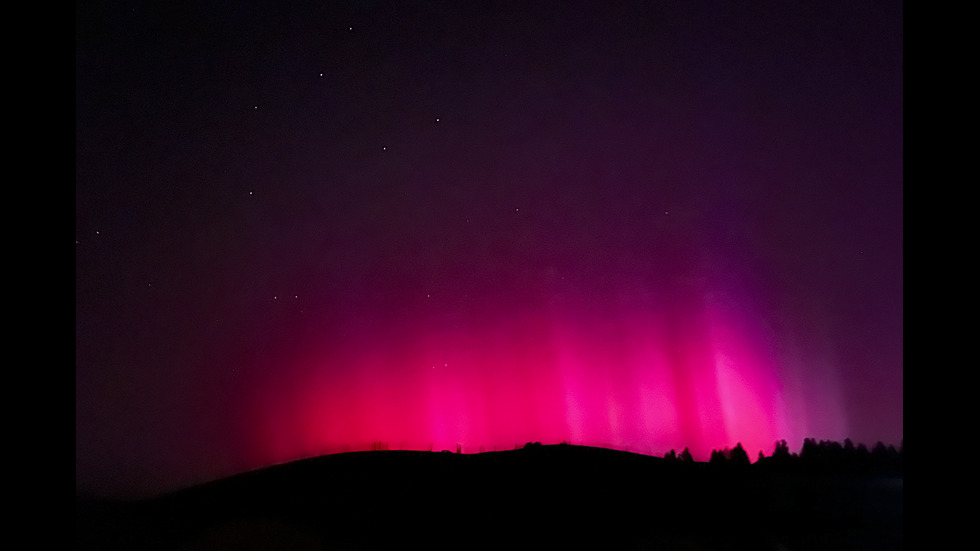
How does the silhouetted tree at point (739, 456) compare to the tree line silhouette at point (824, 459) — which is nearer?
the tree line silhouette at point (824, 459)

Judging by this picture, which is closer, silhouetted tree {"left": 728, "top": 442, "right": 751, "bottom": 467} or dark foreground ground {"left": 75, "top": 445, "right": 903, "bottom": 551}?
dark foreground ground {"left": 75, "top": 445, "right": 903, "bottom": 551}

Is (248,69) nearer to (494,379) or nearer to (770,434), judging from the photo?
(494,379)

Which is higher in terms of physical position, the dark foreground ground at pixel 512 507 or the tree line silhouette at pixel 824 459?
the tree line silhouette at pixel 824 459

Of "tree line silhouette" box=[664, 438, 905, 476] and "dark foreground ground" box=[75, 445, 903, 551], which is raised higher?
"tree line silhouette" box=[664, 438, 905, 476]

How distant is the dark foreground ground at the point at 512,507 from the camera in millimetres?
3328

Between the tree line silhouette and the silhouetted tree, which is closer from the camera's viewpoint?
the tree line silhouette

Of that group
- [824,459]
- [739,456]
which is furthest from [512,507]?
[824,459]

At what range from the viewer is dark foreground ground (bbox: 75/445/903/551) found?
3.33 m

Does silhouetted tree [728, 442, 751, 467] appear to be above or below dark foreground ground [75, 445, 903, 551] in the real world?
above

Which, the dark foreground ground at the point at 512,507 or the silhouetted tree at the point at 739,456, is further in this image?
the silhouetted tree at the point at 739,456

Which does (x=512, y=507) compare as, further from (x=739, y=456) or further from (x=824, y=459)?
(x=824, y=459)

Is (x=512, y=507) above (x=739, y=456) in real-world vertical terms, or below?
below

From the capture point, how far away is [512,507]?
352 cm

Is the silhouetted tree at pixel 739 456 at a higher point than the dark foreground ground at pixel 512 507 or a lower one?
higher
